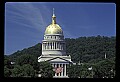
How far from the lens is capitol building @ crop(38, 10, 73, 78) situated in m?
49.8

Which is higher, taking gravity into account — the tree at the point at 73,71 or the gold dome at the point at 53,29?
the gold dome at the point at 53,29

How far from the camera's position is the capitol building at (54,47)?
164ft

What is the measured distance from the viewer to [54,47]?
50969mm

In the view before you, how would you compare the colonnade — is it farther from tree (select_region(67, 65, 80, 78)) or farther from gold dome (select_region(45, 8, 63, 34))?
tree (select_region(67, 65, 80, 78))

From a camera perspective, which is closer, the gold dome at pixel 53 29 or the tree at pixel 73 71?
the tree at pixel 73 71

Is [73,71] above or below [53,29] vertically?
below

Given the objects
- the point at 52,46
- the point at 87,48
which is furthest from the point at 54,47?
the point at 87,48

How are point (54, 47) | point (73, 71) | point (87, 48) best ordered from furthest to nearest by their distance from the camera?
point (87, 48) < point (54, 47) < point (73, 71)

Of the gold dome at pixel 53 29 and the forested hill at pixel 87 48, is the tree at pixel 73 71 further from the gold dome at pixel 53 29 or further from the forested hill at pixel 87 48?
the forested hill at pixel 87 48

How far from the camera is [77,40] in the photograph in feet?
262

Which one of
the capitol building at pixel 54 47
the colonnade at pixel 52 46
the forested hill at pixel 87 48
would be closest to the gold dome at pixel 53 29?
the capitol building at pixel 54 47

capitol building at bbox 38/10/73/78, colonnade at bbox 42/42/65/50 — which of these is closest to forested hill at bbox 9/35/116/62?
capitol building at bbox 38/10/73/78

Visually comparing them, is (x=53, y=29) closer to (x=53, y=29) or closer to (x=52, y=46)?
(x=53, y=29)
